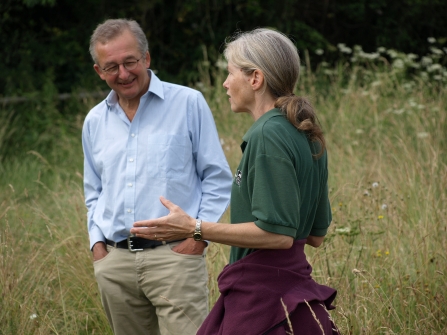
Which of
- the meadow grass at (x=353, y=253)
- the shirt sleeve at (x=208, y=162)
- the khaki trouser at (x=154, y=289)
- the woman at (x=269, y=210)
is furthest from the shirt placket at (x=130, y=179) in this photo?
the meadow grass at (x=353, y=253)

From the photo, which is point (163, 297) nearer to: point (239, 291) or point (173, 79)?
point (239, 291)

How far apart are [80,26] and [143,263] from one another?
928 cm

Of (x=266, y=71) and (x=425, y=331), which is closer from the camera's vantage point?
(x=266, y=71)

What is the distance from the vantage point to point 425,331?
349 centimetres

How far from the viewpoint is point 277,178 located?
219cm

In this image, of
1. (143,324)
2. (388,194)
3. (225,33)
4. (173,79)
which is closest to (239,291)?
(143,324)

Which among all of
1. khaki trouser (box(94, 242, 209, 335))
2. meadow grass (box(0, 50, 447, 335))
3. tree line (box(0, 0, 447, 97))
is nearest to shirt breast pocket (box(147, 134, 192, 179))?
khaki trouser (box(94, 242, 209, 335))

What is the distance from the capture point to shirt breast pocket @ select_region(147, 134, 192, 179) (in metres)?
3.24

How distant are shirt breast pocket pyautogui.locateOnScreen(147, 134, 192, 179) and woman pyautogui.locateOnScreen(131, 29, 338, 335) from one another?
78 centimetres

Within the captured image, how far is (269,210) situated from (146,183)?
1.17 metres

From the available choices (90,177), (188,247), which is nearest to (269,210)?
(188,247)

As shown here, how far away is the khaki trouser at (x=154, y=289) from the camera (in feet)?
10.5

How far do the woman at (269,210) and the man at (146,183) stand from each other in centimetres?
76

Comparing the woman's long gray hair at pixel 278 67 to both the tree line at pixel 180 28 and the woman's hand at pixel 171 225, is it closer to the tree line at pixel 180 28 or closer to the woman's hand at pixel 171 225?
the woman's hand at pixel 171 225
